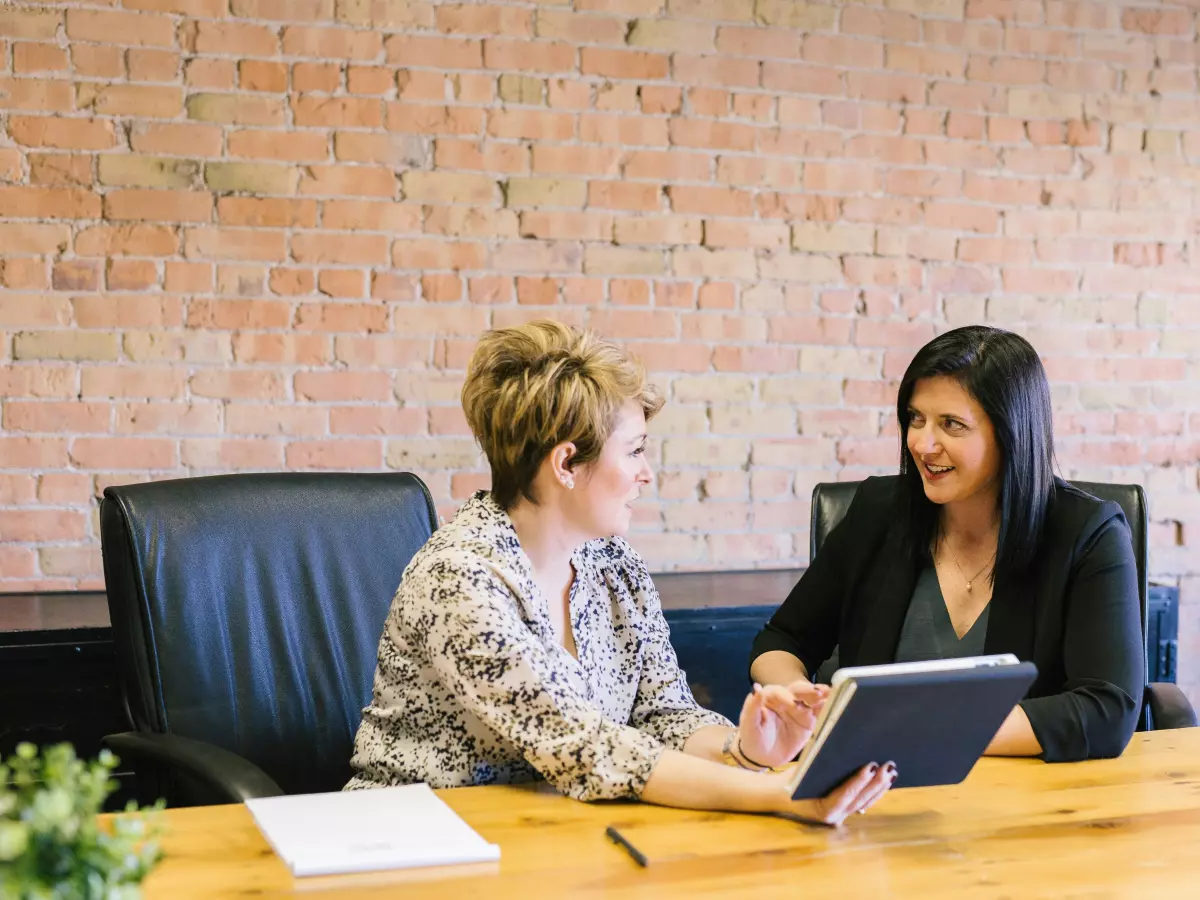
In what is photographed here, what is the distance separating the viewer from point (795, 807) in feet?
4.64

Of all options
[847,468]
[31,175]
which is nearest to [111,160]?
[31,175]

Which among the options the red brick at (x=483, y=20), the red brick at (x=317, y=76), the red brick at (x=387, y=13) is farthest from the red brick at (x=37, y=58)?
the red brick at (x=483, y=20)

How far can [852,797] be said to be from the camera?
1368mm

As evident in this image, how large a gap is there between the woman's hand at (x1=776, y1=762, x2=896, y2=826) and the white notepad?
364 millimetres

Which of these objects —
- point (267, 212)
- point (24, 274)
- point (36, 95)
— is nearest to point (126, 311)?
point (24, 274)

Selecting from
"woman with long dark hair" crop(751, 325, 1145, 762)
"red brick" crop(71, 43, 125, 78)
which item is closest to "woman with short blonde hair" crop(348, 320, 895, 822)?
"woman with long dark hair" crop(751, 325, 1145, 762)

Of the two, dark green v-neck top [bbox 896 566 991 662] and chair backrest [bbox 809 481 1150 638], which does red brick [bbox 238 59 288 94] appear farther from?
dark green v-neck top [bbox 896 566 991 662]

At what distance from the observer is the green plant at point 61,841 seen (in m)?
0.65

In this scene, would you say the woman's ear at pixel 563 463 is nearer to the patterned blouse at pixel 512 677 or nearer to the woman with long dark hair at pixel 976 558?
the patterned blouse at pixel 512 677

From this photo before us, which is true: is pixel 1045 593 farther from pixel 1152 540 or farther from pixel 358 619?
pixel 1152 540

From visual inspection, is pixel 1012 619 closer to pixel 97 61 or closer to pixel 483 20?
pixel 483 20

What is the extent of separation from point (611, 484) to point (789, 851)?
0.52 m

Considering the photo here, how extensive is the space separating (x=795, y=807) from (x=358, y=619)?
32.4 inches

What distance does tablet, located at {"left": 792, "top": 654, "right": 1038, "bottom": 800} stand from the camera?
126 centimetres
